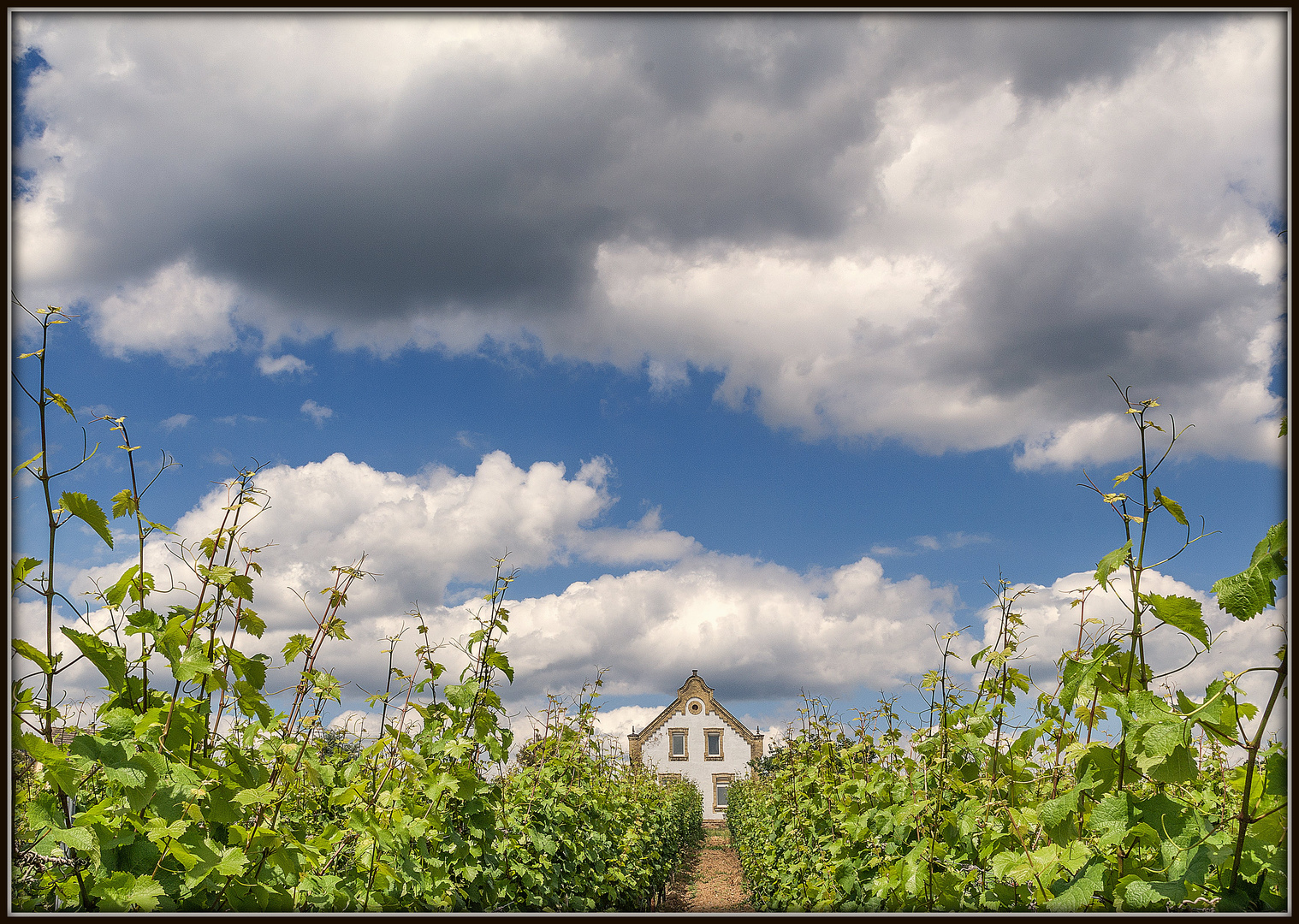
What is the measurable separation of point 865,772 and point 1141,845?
3827 mm

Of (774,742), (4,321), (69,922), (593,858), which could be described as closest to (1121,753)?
(69,922)

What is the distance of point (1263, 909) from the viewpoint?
1775mm

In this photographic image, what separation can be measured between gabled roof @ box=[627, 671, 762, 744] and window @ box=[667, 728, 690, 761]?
82 cm

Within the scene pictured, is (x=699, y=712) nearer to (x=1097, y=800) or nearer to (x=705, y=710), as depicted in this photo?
(x=705, y=710)

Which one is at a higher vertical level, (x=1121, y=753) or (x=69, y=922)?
(x=1121, y=753)

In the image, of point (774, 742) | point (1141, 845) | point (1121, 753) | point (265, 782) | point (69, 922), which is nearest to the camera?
point (69, 922)

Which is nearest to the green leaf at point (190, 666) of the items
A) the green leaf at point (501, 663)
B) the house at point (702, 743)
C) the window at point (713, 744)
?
the green leaf at point (501, 663)

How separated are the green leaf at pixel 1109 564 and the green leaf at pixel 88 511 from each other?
112 inches

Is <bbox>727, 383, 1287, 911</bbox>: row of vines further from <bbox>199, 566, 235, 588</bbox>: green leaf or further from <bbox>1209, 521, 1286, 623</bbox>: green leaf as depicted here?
<bbox>199, 566, 235, 588</bbox>: green leaf

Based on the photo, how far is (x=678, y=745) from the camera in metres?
43.2

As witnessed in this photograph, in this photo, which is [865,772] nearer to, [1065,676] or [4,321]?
[1065,676]

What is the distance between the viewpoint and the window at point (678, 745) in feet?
140

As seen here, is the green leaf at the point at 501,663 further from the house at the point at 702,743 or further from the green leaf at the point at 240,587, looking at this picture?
the house at the point at 702,743

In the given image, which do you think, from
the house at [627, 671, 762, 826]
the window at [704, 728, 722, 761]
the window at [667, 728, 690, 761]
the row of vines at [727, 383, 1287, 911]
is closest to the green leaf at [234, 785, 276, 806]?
the row of vines at [727, 383, 1287, 911]
